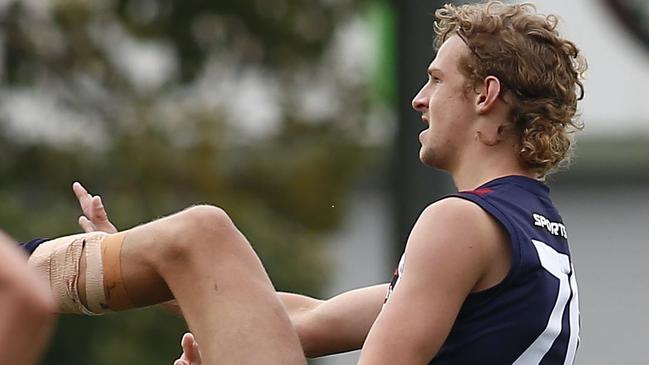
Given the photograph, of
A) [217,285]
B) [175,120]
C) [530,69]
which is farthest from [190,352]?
[175,120]

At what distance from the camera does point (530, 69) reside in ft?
14.7

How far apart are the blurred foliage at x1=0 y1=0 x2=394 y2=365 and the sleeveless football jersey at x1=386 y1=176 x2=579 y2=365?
8832 millimetres

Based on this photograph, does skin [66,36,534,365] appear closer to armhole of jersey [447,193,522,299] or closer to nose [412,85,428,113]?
nose [412,85,428,113]

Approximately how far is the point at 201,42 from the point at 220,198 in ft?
4.27

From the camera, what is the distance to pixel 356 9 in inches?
551

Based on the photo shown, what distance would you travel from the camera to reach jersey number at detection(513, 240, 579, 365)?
436cm

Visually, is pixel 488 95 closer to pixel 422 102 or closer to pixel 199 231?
pixel 422 102

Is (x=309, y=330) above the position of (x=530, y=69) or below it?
below

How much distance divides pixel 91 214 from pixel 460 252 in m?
1.16

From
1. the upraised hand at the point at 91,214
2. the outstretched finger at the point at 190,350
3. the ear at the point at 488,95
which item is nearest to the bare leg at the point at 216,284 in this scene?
the outstretched finger at the point at 190,350

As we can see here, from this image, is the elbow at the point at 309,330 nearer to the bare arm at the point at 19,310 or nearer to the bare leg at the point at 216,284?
the bare leg at the point at 216,284

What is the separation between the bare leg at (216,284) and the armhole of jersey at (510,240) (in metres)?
0.55

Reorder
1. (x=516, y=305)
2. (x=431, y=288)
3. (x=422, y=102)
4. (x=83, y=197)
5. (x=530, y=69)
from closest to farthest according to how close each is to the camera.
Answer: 1. (x=431, y=288)
2. (x=516, y=305)
3. (x=530, y=69)
4. (x=422, y=102)
5. (x=83, y=197)

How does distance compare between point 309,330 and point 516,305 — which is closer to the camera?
point 516,305
